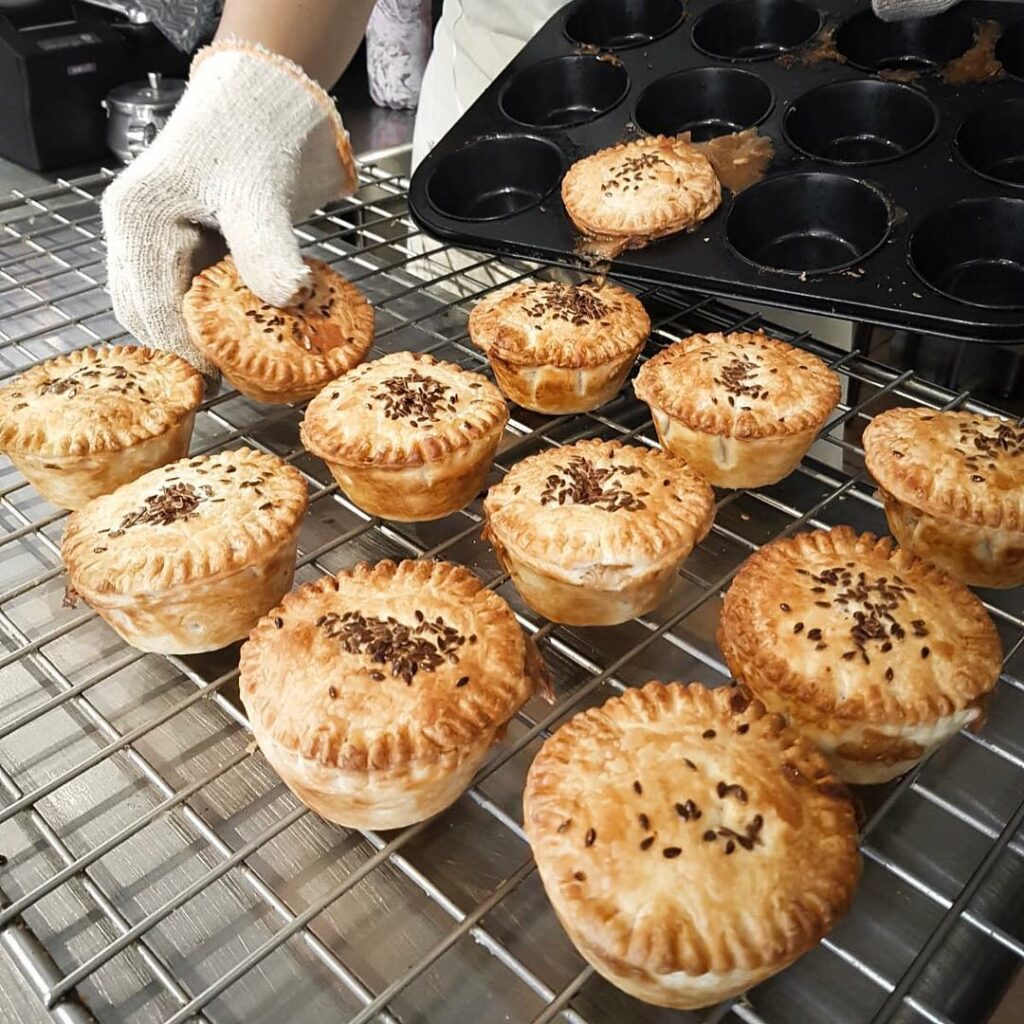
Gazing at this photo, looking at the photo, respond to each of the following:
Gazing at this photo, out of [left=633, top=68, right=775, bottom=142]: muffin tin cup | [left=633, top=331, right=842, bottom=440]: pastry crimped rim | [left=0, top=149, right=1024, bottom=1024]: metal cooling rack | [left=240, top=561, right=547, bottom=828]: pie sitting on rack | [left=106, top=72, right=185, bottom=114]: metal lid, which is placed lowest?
[left=0, top=149, right=1024, bottom=1024]: metal cooling rack

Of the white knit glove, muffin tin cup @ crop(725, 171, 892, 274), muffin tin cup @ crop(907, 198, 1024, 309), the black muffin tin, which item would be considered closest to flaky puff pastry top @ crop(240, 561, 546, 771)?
the white knit glove

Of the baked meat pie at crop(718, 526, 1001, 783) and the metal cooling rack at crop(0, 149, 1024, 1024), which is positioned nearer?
the metal cooling rack at crop(0, 149, 1024, 1024)

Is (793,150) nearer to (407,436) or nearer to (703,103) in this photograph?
(703,103)

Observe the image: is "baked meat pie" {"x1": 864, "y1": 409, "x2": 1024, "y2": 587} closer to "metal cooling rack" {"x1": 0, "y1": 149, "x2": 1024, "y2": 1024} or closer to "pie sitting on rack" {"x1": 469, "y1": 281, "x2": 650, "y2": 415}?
"metal cooling rack" {"x1": 0, "y1": 149, "x2": 1024, "y2": 1024}

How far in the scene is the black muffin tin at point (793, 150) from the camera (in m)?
2.63

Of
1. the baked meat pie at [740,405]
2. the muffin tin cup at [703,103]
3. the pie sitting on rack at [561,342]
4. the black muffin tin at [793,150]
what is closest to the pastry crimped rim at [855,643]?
the baked meat pie at [740,405]

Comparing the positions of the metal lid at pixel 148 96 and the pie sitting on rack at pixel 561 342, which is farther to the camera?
the metal lid at pixel 148 96

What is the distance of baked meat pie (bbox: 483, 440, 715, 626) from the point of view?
2.08 meters

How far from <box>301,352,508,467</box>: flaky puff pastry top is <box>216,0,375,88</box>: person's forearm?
3.73ft

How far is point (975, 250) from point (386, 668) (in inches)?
81.2

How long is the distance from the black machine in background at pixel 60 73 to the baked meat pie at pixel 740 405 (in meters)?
3.26

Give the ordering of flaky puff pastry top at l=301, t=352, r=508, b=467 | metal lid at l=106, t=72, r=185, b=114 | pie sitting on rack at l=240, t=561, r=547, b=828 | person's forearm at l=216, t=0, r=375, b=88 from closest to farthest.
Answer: pie sitting on rack at l=240, t=561, r=547, b=828, flaky puff pastry top at l=301, t=352, r=508, b=467, person's forearm at l=216, t=0, r=375, b=88, metal lid at l=106, t=72, r=185, b=114

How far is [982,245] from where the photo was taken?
272cm

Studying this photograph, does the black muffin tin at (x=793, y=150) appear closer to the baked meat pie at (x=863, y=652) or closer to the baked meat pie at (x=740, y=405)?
the baked meat pie at (x=740, y=405)
